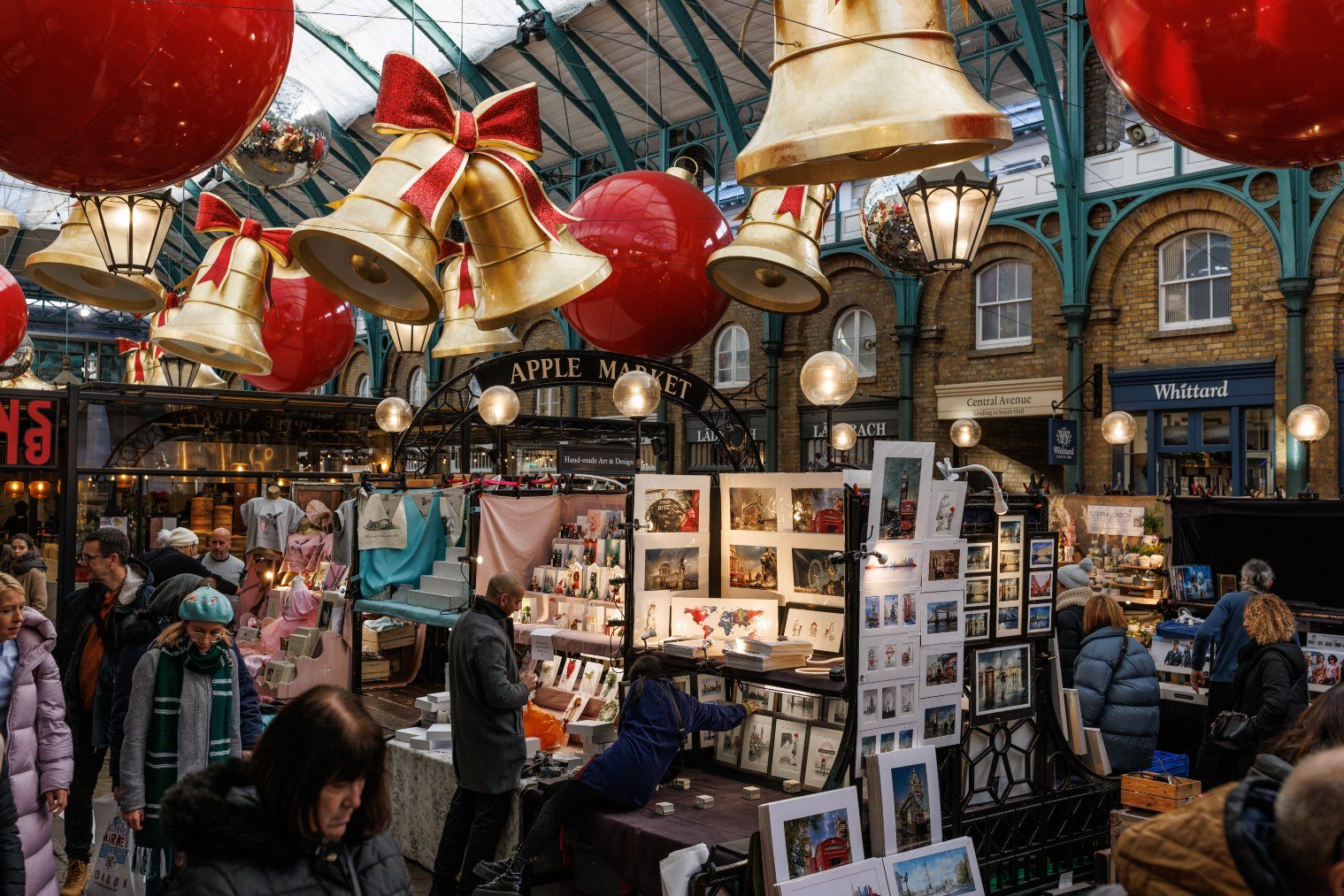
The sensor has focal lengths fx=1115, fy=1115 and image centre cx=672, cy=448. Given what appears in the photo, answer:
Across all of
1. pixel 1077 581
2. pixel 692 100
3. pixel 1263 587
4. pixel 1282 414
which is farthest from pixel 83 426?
pixel 1282 414

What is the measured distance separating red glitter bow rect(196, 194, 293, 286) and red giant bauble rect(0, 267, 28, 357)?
44.0 inches

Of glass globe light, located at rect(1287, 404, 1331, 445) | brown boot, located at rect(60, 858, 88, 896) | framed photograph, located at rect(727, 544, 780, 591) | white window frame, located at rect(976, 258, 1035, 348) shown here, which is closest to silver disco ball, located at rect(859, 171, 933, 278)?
framed photograph, located at rect(727, 544, 780, 591)

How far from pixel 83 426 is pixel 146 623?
38.2ft

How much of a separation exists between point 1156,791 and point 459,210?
474 cm

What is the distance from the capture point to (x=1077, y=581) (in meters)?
7.78

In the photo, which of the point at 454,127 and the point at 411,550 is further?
the point at 411,550

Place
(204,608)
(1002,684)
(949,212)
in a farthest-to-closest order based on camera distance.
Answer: (1002,684)
(949,212)
(204,608)

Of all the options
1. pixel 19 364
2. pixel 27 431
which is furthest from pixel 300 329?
pixel 19 364

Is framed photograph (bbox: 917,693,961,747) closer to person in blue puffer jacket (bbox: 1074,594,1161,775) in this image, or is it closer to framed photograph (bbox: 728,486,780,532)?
framed photograph (bbox: 728,486,780,532)

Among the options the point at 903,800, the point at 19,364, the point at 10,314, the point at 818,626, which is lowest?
the point at 903,800

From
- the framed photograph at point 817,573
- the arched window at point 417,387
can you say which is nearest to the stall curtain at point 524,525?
the framed photograph at point 817,573

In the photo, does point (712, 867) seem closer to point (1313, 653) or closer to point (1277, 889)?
point (1277, 889)

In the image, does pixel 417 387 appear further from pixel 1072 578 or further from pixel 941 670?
pixel 941 670

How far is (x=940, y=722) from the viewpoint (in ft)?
17.7
